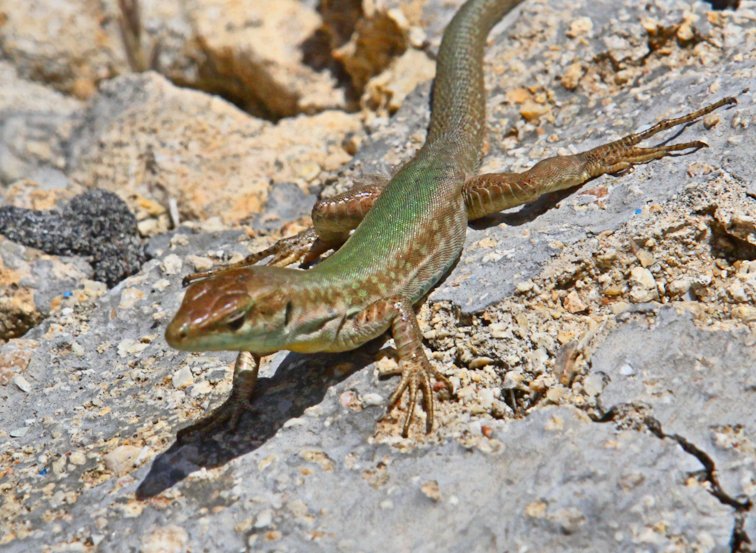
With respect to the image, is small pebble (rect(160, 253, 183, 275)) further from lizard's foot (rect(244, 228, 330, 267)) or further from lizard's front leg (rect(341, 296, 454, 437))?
lizard's front leg (rect(341, 296, 454, 437))

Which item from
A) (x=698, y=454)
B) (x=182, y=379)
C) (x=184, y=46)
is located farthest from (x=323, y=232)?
(x=184, y=46)

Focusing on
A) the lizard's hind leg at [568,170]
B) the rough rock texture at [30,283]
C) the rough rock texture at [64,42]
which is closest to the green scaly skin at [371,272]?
the lizard's hind leg at [568,170]

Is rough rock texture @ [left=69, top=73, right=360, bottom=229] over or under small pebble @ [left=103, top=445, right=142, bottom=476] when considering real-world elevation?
over

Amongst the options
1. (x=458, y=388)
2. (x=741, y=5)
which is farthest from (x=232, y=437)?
(x=741, y=5)

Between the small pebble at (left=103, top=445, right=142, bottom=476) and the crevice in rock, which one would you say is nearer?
the crevice in rock

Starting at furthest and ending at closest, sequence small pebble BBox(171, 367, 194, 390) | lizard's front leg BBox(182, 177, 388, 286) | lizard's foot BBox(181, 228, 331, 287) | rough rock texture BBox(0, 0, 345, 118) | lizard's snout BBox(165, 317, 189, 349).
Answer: rough rock texture BBox(0, 0, 345, 118) → lizard's foot BBox(181, 228, 331, 287) → lizard's front leg BBox(182, 177, 388, 286) → small pebble BBox(171, 367, 194, 390) → lizard's snout BBox(165, 317, 189, 349)

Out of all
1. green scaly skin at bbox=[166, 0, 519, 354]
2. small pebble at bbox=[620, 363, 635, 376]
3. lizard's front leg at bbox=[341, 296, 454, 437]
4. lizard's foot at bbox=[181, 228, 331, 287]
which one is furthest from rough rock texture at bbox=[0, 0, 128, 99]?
small pebble at bbox=[620, 363, 635, 376]
